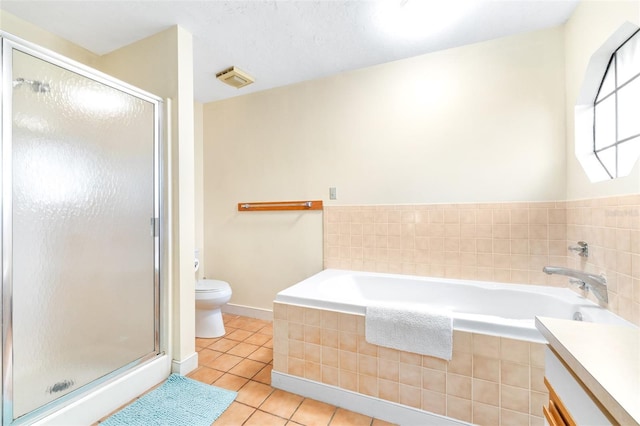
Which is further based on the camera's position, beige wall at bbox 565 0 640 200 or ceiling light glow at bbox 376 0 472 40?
ceiling light glow at bbox 376 0 472 40

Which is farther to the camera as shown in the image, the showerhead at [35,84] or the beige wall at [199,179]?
the beige wall at [199,179]

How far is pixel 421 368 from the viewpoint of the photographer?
1390 millimetres

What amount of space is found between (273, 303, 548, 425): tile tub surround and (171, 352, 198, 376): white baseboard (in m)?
0.62

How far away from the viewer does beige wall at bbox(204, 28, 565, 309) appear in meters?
1.95

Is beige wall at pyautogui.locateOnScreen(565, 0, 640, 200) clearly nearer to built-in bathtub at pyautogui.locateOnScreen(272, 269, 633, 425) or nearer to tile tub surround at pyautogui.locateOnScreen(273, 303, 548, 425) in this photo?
built-in bathtub at pyautogui.locateOnScreen(272, 269, 633, 425)

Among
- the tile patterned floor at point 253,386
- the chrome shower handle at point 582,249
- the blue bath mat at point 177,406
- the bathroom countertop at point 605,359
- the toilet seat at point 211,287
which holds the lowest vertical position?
the tile patterned floor at point 253,386

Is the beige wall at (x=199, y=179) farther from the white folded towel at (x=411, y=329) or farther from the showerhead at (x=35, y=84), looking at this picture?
the white folded towel at (x=411, y=329)

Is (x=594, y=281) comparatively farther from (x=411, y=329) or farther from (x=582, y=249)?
(x=411, y=329)

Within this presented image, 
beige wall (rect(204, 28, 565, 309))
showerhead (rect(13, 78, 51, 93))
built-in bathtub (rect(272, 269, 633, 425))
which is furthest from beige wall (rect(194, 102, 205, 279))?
showerhead (rect(13, 78, 51, 93))

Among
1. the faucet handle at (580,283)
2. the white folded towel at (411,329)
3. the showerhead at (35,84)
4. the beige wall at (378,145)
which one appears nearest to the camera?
the showerhead at (35,84)

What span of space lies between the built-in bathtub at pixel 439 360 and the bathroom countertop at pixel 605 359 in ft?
2.27

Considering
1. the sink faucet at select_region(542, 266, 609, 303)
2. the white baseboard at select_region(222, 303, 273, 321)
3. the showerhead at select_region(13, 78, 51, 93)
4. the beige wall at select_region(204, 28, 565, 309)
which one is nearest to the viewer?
the showerhead at select_region(13, 78, 51, 93)

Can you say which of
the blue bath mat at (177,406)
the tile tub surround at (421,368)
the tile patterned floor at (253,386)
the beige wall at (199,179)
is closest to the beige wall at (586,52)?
the tile tub surround at (421,368)

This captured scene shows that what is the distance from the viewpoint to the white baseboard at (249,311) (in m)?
2.78
